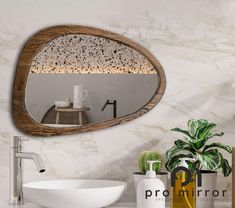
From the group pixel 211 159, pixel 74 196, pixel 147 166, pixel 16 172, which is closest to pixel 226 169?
pixel 211 159

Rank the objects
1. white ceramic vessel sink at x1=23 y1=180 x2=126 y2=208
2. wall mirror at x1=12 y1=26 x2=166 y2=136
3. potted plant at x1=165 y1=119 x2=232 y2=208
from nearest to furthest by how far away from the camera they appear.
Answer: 1. white ceramic vessel sink at x1=23 y1=180 x2=126 y2=208
2. potted plant at x1=165 y1=119 x2=232 y2=208
3. wall mirror at x1=12 y1=26 x2=166 y2=136

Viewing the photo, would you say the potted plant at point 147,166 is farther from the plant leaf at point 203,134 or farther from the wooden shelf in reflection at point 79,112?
the wooden shelf in reflection at point 79,112

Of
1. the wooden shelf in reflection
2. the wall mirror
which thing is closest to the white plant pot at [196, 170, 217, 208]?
the wall mirror

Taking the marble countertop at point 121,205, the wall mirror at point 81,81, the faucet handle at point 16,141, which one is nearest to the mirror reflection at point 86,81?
the wall mirror at point 81,81

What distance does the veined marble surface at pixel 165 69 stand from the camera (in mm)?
2645

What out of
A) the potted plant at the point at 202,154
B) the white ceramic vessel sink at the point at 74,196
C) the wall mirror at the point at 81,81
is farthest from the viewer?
the wall mirror at the point at 81,81

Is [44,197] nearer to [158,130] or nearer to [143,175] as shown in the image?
[143,175]

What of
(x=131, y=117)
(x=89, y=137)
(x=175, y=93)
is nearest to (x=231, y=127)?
(x=175, y=93)

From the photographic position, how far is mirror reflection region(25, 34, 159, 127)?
8.66 ft

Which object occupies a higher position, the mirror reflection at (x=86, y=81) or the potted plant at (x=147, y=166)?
the mirror reflection at (x=86, y=81)

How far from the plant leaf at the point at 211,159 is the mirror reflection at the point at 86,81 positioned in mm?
394

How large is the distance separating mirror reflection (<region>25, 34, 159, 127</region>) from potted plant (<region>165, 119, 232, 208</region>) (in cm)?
28

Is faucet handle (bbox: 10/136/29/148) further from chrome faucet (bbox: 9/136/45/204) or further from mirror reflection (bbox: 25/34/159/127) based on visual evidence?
mirror reflection (bbox: 25/34/159/127)

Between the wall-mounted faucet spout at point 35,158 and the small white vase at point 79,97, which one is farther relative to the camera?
the small white vase at point 79,97
